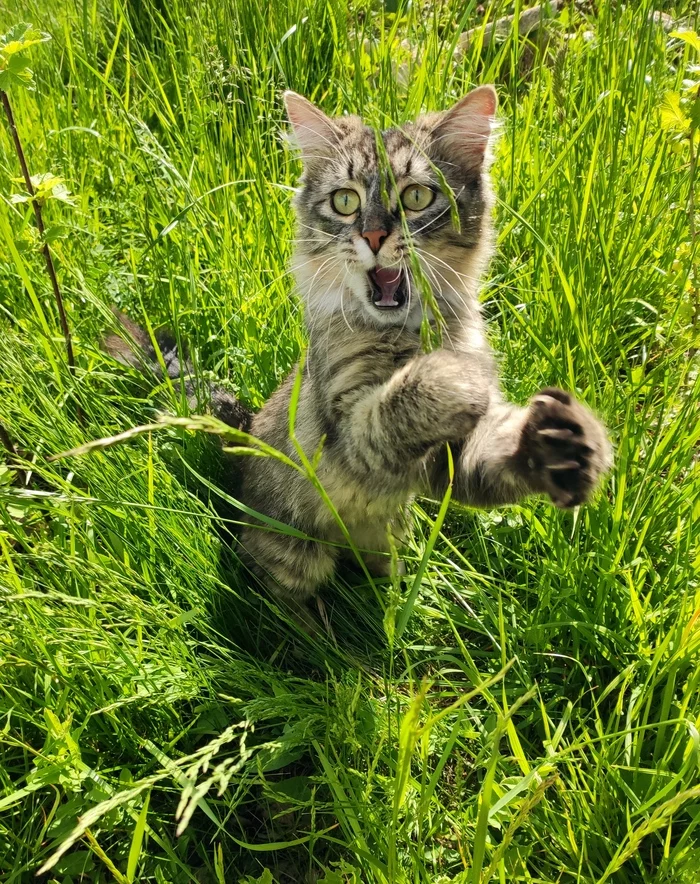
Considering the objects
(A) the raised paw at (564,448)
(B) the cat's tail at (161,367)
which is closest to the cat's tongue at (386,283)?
(A) the raised paw at (564,448)

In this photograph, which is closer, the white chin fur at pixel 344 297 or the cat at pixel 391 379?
the cat at pixel 391 379

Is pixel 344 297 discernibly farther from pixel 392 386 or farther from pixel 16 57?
pixel 16 57

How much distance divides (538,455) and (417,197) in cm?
79

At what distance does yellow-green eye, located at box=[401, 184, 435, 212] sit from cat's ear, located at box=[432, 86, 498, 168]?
19cm

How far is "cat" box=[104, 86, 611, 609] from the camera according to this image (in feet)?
4.24

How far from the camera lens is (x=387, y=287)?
1613 millimetres

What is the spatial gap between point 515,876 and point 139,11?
367 centimetres

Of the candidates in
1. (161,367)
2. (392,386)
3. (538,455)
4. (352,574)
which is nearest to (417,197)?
(392,386)

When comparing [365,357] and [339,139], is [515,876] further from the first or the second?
[339,139]

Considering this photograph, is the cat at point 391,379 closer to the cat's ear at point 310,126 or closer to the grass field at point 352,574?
the cat's ear at point 310,126

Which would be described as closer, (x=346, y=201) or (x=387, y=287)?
(x=387, y=287)

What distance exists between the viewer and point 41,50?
107 inches

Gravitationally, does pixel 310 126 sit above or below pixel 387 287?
above

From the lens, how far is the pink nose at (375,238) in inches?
61.5
